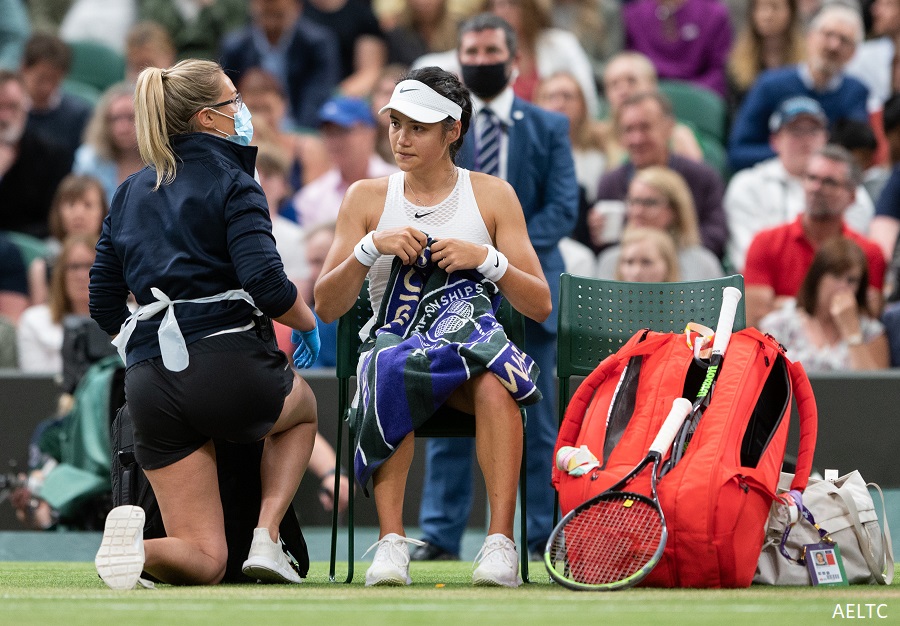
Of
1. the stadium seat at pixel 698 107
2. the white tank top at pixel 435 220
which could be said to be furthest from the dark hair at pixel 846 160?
the white tank top at pixel 435 220

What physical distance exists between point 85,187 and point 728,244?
12.5 ft

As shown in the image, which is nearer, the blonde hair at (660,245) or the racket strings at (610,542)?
the racket strings at (610,542)

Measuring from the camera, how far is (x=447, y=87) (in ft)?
15.5

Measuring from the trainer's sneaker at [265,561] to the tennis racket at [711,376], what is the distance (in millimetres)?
1188

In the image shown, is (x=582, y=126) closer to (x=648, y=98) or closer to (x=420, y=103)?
(x=648, y=98)

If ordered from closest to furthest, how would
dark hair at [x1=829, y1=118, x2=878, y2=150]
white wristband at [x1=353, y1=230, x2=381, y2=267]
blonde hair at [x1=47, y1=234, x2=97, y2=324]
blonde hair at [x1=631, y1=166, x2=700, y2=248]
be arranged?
1. white wristband at [x1=353, y1=230, x2=381, y2=267]
2. blonde hair at [x1=47, y1=234, x2=97, y2=324]
3. blonde hair at [x1=631, y1=166, x2=700, y2=248]
4. dark hair at [x1=829, y1=118, x2=878, y2=150]

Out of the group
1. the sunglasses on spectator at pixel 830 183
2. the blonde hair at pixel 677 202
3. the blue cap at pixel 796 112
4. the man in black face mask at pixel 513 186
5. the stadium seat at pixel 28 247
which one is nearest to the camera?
the man in black face mask at pixel 513 186

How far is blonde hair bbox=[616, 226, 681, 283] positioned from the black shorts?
10.5 ft

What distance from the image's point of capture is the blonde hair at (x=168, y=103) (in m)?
4.31

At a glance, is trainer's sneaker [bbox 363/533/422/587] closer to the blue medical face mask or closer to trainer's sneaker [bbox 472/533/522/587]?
trainer's sneaker [bbox 472/533/522/587]

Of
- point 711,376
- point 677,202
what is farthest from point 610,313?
point 677,202

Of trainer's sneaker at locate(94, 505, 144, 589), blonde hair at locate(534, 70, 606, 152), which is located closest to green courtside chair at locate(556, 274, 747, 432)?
trainer's sneaker at locate(94, 505, 144, 589)

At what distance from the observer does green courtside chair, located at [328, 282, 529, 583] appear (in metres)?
4.65

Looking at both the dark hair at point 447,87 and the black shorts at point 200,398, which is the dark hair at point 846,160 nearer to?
the dark hair at point 447,87
